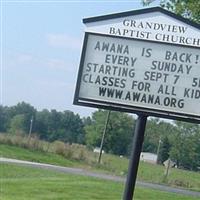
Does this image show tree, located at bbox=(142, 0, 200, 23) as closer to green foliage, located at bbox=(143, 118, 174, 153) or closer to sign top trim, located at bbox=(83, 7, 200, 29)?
sign top trim, located at bbox=(83, 7, 200, 29)

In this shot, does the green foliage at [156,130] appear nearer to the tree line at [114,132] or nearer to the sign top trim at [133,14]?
the tree line at [114,132]

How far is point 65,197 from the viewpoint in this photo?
626 inches

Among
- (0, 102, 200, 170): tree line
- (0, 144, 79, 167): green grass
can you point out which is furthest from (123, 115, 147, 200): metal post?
(0, 102, 200, 170): tree line

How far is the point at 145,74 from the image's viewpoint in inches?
291

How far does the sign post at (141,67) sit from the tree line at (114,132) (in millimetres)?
90997

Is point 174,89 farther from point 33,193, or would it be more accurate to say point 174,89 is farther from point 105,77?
point 33,193

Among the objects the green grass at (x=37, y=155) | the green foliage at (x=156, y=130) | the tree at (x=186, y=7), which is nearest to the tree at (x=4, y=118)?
the green foliage at (x=156, y=130)

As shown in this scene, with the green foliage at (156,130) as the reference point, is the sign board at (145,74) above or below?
below

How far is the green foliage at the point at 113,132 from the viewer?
11262cm

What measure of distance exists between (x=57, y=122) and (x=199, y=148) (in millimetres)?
34731

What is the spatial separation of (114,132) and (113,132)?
0.66 meters

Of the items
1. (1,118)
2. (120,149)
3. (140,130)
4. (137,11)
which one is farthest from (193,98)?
(1,118)

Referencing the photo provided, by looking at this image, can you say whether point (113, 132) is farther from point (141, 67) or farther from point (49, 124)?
point (141, 67)

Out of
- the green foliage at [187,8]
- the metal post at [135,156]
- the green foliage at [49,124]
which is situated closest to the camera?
the metal post at [135,156]
